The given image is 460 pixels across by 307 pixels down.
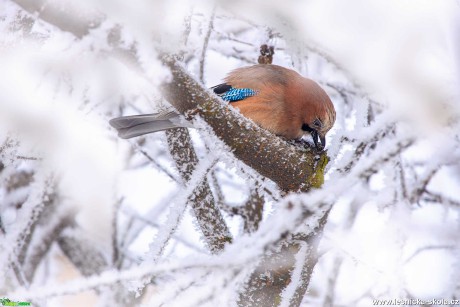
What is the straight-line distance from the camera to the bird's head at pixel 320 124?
4594 mm

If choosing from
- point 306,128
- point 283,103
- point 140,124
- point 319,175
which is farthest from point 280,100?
point 319,175

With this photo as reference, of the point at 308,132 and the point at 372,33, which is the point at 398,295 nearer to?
the point at 372,33

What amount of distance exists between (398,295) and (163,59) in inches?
66.3

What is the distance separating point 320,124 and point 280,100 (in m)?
0.36

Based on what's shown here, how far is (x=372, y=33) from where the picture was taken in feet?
7.69

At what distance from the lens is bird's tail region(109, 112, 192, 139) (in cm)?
346

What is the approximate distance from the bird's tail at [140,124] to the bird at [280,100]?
1081 millimetres

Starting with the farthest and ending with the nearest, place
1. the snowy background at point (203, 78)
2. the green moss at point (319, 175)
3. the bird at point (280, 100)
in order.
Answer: the bird at point (280, 100) → the green moss at point (319, 175) → the snowy background at point (203, 78)

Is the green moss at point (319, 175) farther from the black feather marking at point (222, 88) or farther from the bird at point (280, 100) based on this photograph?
the black feather marking at point (222, 88)

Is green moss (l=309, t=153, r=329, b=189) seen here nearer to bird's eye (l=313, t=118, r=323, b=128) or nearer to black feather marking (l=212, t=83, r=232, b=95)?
bird's eye (l=313, t=118, r=323, b=128)

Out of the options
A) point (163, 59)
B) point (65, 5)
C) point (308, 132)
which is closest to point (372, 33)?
point (163, 59)

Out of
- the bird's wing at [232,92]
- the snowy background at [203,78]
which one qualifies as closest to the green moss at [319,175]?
the snowy background at [203,78]

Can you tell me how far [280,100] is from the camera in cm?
463

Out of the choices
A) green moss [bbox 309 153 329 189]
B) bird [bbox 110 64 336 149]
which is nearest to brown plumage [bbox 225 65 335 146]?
bird [bbox 110 64 336 149]
